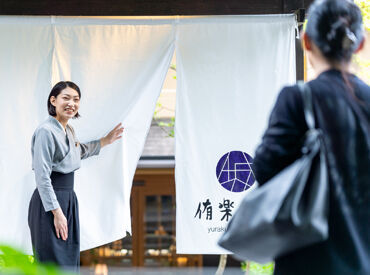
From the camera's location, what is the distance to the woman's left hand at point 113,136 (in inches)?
170

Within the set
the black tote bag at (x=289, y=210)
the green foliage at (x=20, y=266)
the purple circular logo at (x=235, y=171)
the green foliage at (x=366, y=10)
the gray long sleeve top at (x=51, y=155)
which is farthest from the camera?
the green foliage at (x=366, y=10)

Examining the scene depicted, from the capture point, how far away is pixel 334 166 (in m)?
1.57

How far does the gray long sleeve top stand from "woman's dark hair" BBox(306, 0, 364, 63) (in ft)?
8.10

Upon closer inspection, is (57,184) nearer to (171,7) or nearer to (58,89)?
(58,89)

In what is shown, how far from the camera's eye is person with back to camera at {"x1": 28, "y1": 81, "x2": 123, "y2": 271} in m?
3.76

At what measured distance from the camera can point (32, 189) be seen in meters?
4.31

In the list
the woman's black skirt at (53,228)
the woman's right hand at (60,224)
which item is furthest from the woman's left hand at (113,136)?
the woman's right hand at (60,224)

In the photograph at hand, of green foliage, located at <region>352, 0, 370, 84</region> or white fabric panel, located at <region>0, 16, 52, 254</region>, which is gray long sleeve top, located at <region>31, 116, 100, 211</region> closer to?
white fabric panel, located at <region>0, 16, 52, 254</region>

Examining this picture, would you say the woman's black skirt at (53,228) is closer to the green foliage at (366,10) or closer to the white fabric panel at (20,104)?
the white fabric panel at (20,104)

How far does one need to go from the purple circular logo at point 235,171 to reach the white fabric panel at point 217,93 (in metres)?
0.04

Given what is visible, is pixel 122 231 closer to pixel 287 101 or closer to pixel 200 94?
pixel 200 94

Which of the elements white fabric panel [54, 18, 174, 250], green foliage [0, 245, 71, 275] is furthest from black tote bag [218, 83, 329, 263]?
white fabric panel [54, 18, 174, 250]

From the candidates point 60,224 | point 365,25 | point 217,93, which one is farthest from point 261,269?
point 365,25

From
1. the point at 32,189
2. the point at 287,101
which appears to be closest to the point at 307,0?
the point at 32,189
